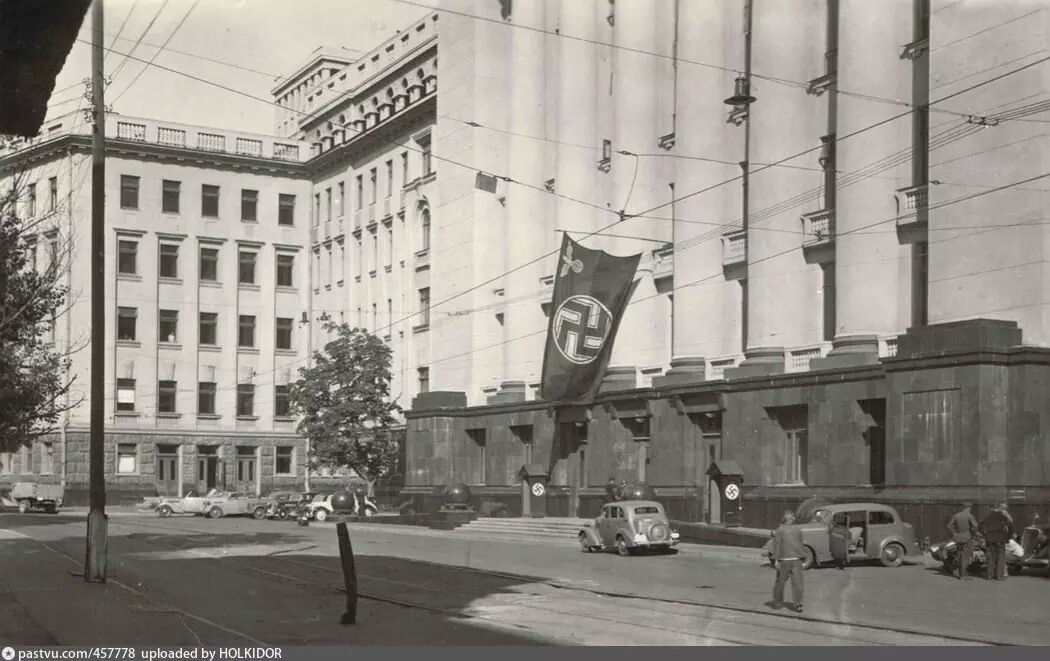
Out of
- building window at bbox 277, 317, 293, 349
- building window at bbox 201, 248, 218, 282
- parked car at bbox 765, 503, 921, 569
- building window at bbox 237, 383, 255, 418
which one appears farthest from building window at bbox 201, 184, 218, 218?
parked car at bbox 765, 503, 921, 569

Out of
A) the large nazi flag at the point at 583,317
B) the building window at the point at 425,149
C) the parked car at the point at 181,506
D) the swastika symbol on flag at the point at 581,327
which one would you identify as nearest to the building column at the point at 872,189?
the large nazi flag at the point at 583,317

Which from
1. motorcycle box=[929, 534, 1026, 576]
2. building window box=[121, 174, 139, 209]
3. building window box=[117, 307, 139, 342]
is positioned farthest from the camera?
building window box=[117, 307, 139, 342]

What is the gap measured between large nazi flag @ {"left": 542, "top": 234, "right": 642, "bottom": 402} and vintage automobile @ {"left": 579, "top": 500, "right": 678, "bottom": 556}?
33.2ft

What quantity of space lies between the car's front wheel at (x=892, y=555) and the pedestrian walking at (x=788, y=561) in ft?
33.7

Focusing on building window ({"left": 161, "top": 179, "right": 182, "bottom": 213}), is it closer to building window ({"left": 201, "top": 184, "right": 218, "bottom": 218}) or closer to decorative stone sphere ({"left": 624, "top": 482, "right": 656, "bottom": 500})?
building window ({"left": 201, "top": 184, "right": 218, "bottom": 218})

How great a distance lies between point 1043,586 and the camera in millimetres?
26250

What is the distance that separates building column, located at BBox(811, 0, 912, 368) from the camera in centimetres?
3912

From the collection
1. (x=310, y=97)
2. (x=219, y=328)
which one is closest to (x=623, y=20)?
(x=310, y=97)

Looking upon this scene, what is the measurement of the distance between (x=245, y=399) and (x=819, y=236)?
49.3m

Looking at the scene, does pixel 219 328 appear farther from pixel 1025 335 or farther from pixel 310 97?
pixel 1025 335

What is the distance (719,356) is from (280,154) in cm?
4276

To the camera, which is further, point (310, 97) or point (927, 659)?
point (310, 97)

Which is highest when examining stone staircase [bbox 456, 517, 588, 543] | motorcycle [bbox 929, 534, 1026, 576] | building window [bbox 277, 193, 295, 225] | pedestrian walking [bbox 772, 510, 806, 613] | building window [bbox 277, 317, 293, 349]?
building window [bbox 277, 193, 295, 225]

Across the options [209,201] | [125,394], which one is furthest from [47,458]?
[209,201]
